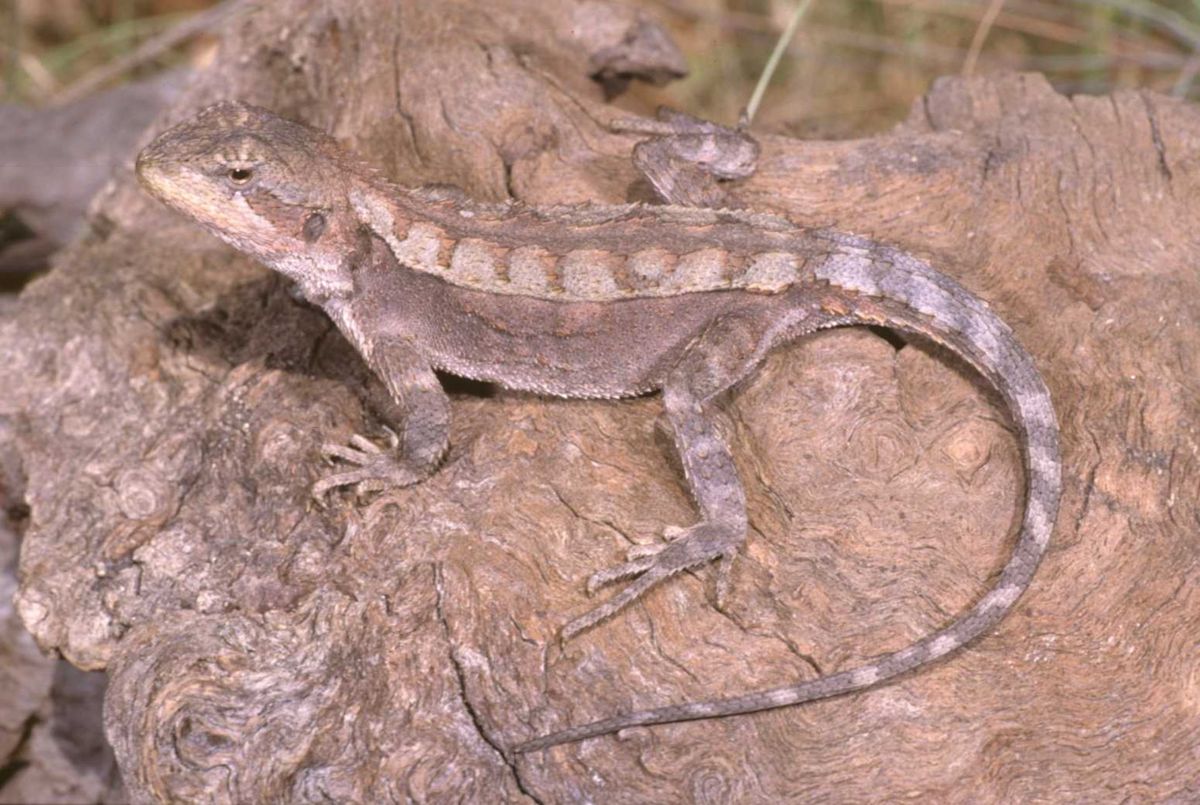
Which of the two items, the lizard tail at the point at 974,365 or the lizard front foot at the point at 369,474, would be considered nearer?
the lizard tail at the point at 974,365

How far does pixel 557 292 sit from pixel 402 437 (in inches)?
32.1

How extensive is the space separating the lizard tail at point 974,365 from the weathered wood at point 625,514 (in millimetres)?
96

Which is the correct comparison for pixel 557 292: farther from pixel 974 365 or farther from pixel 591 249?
pixel 974 365

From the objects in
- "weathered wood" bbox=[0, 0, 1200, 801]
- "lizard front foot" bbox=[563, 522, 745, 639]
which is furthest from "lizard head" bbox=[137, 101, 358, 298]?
"lizard front foot" bbox=[563, 522, 745, 639]

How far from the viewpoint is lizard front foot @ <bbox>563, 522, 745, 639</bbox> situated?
161 inches

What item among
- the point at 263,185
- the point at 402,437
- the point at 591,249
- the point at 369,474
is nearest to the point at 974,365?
the point at 591,249

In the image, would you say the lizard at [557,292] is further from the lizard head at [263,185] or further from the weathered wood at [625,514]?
the weathered wood at [625,514]

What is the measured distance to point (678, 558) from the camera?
4.13 metres

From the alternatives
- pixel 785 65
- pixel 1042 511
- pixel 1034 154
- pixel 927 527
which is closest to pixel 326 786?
pixel 927 527

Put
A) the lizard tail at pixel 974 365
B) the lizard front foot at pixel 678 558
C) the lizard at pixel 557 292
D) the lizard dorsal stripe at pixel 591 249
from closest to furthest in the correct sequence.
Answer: the lizard tail at pixel 974 365 < the lizard front foot at pixel 678 558 < the lizard at pixel 557 292 < the lizard dorsal stripe at pixel 591 249

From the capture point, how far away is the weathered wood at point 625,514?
151 inches

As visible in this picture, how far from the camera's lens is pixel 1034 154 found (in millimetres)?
5105

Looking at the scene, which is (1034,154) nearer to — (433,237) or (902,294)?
(902,294)

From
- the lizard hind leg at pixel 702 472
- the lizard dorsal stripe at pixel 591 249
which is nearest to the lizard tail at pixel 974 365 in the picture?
the lizard dorsal stripe at pixel 591 249
